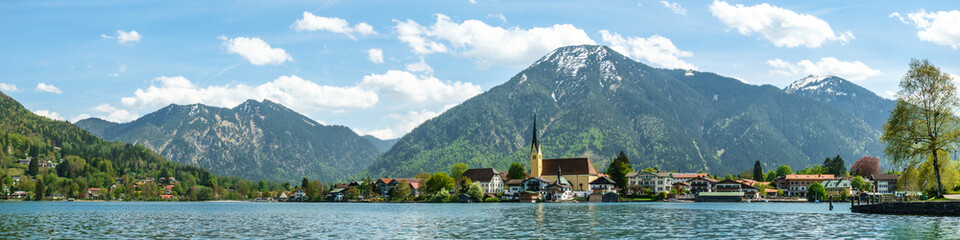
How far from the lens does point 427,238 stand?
48969mm

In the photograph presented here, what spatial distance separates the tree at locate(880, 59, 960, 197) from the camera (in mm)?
71375

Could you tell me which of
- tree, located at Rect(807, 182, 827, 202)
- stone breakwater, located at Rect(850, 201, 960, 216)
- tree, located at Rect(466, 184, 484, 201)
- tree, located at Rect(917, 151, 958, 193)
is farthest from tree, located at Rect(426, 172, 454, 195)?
tree, located at Rect(917, 151, 958, 193)

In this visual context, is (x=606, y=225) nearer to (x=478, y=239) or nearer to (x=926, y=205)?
(x=478, y=239)

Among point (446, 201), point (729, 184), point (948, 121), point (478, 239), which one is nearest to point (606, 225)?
point (478, 239)

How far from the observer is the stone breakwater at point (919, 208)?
66562mm

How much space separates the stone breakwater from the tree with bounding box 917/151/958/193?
14.2 ft

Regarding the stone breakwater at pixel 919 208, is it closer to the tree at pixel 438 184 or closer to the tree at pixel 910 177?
the tree at pixel 910 177

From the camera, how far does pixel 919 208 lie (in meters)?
70.2

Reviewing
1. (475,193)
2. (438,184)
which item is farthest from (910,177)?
(438,184)

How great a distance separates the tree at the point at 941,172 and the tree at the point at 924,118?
215 cm

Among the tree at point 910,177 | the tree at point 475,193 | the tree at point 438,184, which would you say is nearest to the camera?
the tree at point 910,177

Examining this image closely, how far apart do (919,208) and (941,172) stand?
837 cm

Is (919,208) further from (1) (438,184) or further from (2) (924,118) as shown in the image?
(1) (438,184)

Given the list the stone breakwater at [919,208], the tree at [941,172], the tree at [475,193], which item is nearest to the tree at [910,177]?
the tree at [941,172]
